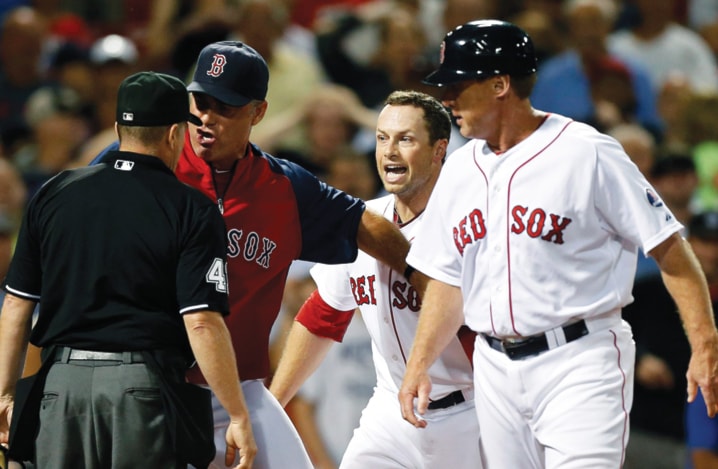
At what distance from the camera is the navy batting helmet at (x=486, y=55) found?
4.44 meters

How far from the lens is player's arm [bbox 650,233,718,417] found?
4.14 m

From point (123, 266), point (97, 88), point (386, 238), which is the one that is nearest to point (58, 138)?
point (97, 88)

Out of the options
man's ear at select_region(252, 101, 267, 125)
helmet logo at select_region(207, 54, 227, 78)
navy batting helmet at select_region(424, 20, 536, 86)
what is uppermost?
navy batting helmet at select_region(424, 20, 536, 86)

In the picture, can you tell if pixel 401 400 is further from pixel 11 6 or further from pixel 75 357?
pixel 11 6

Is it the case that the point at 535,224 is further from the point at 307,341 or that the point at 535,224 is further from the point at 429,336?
the point at 307,341

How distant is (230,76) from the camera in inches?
182

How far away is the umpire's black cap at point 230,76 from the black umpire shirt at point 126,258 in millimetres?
596

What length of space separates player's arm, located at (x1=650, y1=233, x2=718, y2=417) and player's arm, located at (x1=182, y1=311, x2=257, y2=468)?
1530 mm

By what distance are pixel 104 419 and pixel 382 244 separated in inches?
57.5

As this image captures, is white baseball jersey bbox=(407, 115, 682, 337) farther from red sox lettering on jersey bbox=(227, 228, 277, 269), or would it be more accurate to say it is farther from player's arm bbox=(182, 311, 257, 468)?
player's arm bbox=(182, 311, 257, 468)

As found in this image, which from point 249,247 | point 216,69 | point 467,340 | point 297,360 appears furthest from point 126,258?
point 467,340

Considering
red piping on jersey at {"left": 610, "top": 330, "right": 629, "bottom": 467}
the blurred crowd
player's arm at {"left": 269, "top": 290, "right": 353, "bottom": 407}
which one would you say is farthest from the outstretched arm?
the blurred crowd

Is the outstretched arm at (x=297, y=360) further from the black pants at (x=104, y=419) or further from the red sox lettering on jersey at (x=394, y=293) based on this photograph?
the black pants at (x=104, y=419)

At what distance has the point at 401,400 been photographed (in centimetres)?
443
